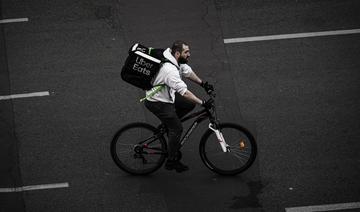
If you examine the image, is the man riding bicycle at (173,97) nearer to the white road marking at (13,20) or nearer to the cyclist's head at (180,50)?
the cyclist's head at (180,50)

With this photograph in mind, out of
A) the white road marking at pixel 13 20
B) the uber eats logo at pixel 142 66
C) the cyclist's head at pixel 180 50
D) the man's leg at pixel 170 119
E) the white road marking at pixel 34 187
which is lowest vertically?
the white road marking at pixel 34 187

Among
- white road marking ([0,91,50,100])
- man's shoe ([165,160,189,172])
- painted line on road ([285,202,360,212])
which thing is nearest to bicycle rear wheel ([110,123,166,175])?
man's shoe ([165,160,189,172])

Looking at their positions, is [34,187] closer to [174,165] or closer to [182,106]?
[174,165]

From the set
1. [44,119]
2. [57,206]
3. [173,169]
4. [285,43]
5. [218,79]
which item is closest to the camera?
[57,206]

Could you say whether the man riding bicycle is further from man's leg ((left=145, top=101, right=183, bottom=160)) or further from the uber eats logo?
the uber eats logo

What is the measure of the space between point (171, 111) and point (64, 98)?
2886mm

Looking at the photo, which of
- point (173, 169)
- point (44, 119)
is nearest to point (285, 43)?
point (173, 169)

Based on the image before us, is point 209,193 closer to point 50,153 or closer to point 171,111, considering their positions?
point 171,111

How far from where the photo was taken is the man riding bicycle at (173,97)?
29.0 ft

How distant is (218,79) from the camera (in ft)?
38.1

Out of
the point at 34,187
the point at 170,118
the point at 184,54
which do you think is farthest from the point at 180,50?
the point at 34,187

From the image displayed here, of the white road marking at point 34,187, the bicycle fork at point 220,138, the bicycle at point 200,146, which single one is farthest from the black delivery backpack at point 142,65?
the white road marking at point 34,187

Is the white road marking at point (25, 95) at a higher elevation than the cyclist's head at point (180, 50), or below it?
below

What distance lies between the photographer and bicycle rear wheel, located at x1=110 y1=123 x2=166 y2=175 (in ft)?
30.9
